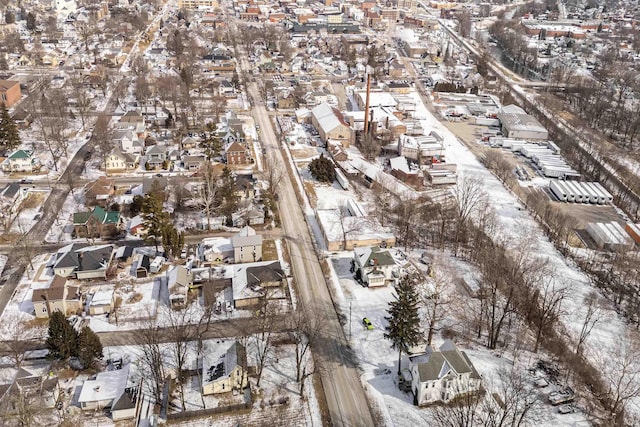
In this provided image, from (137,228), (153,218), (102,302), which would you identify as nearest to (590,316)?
(102,302)

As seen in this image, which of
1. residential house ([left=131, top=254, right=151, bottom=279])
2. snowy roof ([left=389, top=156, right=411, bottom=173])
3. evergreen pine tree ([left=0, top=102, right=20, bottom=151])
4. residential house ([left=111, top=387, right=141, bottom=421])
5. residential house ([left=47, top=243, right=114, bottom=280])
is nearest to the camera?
residential house ([left=111, top=387, right=141, bottom=421])

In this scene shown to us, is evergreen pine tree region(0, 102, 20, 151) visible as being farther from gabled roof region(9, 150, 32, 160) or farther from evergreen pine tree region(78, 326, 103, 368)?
evergreen pine tree region(78, 326, 103, 368)

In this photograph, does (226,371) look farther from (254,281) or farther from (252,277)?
(252,277)

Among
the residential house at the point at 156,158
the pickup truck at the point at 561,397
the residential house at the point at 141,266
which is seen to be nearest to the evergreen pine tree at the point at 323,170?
the residential house at the point at 156,158

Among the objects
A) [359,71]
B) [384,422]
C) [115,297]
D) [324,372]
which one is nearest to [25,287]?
[115,297]

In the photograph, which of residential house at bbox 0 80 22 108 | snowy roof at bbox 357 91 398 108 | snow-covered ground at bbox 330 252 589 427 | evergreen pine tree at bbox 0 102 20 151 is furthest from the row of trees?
snowy roof at bbox 357 91 398 108

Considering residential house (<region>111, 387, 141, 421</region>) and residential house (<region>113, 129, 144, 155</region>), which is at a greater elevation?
residential house (<region>113, 129, 144, 155</region>)

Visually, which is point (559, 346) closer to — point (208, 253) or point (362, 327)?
point (362, 327)
